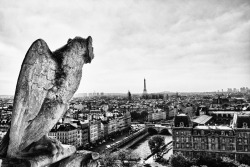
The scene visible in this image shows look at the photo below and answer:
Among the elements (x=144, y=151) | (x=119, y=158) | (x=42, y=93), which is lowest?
(x=144, y=151)

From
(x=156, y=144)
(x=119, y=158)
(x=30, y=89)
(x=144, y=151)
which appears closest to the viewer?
(x=30, y=89)

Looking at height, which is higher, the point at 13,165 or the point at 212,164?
the point at 13,165

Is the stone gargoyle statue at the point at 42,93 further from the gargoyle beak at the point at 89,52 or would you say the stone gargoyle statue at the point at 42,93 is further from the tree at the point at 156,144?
the tree at the point at 156,144

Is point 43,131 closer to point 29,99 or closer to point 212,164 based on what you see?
point 29,99

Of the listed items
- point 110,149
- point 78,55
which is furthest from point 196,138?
point 78,55

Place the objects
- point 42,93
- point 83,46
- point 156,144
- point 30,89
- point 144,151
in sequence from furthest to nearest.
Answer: point 144,151 → point 156,144 → point 83,46 → point 42,93 → point 30,89

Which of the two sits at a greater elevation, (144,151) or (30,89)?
(30,89)

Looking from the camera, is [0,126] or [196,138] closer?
[196,138]

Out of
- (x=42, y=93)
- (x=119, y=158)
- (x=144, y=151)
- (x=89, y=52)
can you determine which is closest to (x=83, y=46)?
(x=89, y=52)

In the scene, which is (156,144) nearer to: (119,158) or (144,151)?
(144,151)
